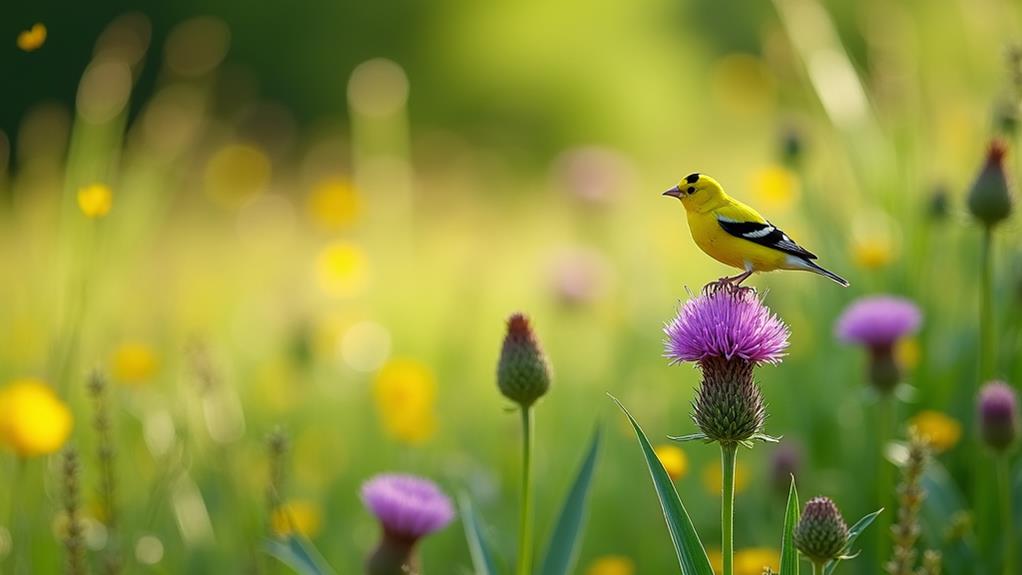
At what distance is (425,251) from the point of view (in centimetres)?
721

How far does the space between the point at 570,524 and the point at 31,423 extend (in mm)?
1126

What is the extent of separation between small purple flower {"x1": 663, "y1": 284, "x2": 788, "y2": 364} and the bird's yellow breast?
0.11 m

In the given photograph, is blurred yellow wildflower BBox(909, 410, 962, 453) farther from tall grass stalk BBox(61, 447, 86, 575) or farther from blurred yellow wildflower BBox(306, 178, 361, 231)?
blurred yellow wildflower BBox(306, 178, 361, 231)

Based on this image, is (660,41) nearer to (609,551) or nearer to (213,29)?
(213,29)

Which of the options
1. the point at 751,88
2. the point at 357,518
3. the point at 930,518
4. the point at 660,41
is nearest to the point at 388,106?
the point at 751,88

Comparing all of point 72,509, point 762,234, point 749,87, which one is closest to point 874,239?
point 762,234

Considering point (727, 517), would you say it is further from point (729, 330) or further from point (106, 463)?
point (106, 463)

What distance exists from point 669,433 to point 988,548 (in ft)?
4.26

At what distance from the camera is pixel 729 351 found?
1.56 meters

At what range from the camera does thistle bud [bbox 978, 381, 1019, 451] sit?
2135 millimetres

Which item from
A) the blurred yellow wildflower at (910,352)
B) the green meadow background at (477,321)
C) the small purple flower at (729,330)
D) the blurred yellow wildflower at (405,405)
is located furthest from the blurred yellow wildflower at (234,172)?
the small purple flower at (729,330)

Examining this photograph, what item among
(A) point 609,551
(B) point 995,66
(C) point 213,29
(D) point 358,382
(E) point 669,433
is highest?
(C) point 213,29

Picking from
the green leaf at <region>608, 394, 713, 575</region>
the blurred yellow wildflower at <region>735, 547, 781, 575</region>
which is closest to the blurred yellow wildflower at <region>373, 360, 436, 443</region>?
the blurred yellow wildflower at <region>735, 547, 781, 575</region>

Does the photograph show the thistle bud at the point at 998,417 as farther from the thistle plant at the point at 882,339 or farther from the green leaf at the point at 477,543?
the green leaf at the point at 477,543
